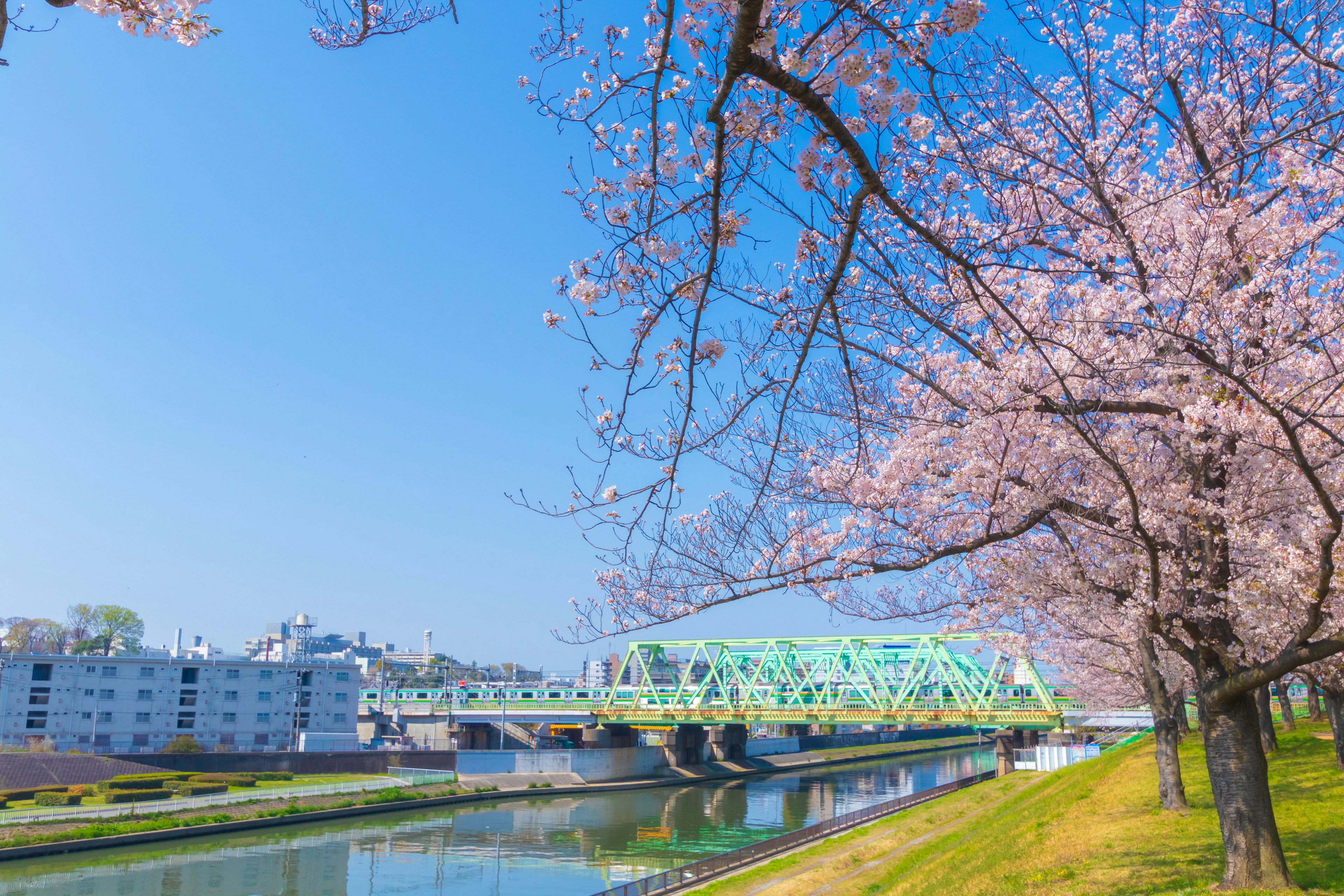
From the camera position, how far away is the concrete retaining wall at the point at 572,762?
55.1 m

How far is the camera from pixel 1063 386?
22.0ft

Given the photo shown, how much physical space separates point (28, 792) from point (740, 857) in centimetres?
2900

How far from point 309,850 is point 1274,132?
35805mm

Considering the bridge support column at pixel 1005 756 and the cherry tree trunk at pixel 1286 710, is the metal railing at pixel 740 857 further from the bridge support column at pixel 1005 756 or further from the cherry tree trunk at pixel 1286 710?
the bridge support column at pixel 1005 756

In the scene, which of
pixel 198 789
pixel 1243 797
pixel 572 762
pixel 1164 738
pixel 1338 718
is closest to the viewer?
pixel 1243 797

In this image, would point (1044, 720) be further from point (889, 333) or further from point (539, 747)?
point (889, 333)

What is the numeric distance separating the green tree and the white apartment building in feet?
106

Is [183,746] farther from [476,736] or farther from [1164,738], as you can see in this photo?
[1164,738]

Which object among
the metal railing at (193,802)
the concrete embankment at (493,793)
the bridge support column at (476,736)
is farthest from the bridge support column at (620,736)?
the metal railing at (193,802)

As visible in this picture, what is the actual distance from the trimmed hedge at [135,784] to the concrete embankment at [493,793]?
5.14 metres

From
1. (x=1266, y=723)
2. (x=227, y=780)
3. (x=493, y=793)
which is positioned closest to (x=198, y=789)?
(x=227, y=780)

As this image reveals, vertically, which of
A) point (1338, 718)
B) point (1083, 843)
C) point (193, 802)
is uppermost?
point (1338, 718)

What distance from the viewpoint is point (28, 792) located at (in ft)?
117

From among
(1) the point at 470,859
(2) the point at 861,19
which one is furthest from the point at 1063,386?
(1) the point at 470,859
